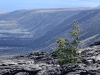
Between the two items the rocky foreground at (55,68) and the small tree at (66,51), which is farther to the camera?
the small tree at (66,51)

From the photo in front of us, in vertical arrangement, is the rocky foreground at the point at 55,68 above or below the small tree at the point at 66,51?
below

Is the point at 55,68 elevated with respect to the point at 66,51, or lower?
lower

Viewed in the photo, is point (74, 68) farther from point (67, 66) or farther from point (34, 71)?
point (34, 71)

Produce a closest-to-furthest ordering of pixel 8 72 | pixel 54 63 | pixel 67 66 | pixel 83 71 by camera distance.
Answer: pixel 83 71 < pixel 67 66 < pixel 8 72 < pixel 54 63

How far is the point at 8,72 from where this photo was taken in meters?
104

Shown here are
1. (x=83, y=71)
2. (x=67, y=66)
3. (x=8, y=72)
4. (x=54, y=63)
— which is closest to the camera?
(x=83, y=71)

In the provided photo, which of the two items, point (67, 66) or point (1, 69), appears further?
point (1, 69)

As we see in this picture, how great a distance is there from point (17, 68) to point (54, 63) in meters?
14.6

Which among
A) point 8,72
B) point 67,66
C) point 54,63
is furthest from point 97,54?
point 8,72

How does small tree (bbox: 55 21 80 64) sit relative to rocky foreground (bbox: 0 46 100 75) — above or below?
above

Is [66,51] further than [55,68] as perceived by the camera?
Yes

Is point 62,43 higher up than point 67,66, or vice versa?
point 62,43

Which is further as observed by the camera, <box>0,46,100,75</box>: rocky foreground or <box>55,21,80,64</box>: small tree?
<box>55,21,80,64</box>: small tree

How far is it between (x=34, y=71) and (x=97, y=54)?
83.7 ft
